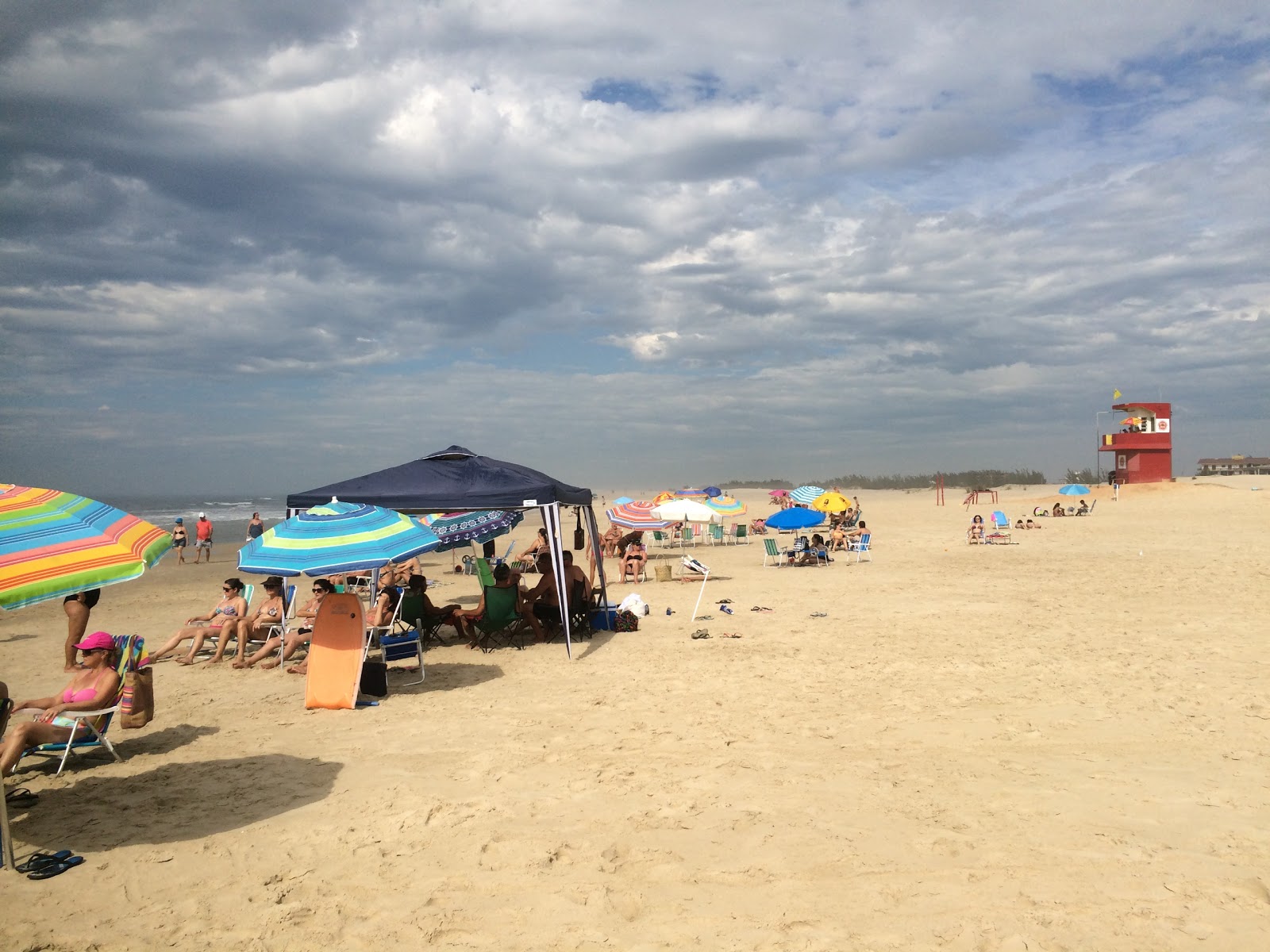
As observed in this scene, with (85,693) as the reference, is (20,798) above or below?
below

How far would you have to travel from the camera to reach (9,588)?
3.21 m

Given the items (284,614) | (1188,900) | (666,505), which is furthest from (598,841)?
(666,505)

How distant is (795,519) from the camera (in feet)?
51.9

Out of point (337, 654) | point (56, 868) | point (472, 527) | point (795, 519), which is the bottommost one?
point (56, 868)

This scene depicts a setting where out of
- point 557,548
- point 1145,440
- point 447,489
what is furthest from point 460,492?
point 1145,440

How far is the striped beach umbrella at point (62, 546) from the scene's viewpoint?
3320 millimetres

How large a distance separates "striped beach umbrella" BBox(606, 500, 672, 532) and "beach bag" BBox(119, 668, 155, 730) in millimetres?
10882

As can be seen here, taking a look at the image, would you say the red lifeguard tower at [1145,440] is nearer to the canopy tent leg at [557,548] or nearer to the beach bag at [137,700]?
the canopy tent leg at [557,548]

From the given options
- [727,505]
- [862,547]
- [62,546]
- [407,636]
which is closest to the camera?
[62,546]

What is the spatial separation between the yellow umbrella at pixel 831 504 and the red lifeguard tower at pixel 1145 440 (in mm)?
31212

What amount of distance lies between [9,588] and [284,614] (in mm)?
6227

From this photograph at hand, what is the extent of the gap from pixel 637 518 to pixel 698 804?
12682mm

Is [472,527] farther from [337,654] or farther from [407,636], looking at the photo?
[337,654]

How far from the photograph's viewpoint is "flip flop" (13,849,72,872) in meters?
3.97
